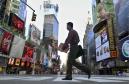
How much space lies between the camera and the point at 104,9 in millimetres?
69438

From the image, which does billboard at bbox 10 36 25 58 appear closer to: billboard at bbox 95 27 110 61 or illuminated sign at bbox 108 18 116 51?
billboard at bbox 95 27 110 61

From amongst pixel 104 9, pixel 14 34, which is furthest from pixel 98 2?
pixel 14 34

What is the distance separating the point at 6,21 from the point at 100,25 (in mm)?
28402

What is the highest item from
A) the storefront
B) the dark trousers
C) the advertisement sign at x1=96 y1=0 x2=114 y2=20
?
the advertisement sign at x1=96 y1=0 x2=114 y2=20

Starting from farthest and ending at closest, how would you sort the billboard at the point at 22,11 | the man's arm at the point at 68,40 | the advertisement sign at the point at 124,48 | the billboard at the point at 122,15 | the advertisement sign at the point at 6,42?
1. the billboard at the point at 22,11
2. the billboard at the point at 122,15
3. the advertisement sign at the point at 124,48
4. the advertisement sign at the point at 6,42
5. the man's arm at the point at 68,40

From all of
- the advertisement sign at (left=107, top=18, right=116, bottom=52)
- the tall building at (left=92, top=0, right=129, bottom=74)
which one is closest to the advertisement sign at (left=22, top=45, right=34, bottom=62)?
the tall building at (left=92, top=0, right=129, bottom=74)

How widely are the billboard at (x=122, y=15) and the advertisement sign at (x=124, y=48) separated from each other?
2671 mm

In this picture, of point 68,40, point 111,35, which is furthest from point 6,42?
point 68,40

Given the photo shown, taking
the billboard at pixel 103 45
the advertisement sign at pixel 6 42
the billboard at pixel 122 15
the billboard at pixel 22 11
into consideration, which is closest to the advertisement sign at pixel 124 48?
the billboard at pixel 122 15

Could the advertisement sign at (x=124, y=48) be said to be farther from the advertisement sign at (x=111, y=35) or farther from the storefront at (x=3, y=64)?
the storefront at (x=3, y=64)

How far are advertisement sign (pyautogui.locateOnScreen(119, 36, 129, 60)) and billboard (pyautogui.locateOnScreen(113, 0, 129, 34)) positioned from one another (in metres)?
2.67

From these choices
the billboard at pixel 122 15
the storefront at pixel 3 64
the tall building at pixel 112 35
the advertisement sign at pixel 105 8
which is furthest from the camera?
the advertisement sign at pixel 105 8

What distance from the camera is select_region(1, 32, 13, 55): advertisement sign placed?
46844 millimetres

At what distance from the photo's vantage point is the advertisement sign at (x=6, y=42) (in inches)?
1844
